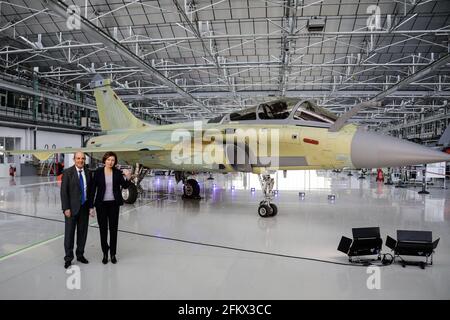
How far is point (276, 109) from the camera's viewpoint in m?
7.93

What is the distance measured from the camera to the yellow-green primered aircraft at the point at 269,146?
6375 mm

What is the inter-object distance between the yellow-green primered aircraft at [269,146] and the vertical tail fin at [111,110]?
2.14 metres

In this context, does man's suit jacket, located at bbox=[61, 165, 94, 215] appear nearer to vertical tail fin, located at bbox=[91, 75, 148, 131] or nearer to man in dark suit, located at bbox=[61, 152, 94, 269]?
man in dark suit, located at bbox=[61, 152, 94, 269]

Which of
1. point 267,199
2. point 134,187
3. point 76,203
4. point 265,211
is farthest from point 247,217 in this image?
point 76,203

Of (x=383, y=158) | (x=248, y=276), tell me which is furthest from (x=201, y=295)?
(x=383, y=158)

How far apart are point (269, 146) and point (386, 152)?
2.54m

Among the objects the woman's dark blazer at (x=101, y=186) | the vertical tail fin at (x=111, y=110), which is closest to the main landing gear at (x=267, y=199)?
the woman's dark blazer at (x=101, y=186)

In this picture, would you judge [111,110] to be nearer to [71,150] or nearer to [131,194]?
[71,150]

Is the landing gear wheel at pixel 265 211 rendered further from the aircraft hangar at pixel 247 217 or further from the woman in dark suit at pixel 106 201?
the woman in dark suit at pixel 106 201

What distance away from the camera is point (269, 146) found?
786 cm

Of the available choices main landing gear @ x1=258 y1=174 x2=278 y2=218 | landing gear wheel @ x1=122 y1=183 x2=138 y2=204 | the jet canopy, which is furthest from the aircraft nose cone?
landing gear wheel @ x1=122 y1=183 x2=138 y2=204

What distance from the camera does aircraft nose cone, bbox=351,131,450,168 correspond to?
19.2 feet

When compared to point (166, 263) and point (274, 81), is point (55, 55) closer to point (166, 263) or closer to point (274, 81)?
point (274, 81)

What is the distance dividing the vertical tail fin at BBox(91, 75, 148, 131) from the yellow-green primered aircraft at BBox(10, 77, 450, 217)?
2.14 m
